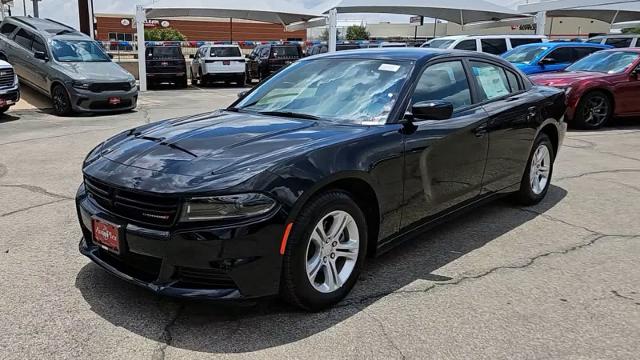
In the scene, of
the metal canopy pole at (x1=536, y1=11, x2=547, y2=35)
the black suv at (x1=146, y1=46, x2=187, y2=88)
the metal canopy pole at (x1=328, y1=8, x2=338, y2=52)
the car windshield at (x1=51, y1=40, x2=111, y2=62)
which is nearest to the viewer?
the car windshield at (x1=51, y1=40, x2=111, y2=62)

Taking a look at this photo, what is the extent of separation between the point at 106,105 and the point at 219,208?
37.3 feet

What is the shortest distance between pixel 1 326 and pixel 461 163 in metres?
3.27

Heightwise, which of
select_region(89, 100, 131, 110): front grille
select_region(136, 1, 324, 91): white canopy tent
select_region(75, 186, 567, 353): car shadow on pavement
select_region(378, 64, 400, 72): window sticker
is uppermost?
select_region(136, 1, 324, 91): white canopy tent

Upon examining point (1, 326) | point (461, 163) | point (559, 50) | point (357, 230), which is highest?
point (559, 50)

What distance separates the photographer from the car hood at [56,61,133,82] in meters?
12.8

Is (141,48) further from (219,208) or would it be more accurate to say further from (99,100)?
(219,208)

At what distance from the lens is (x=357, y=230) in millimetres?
3469

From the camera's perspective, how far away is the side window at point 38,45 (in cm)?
1359

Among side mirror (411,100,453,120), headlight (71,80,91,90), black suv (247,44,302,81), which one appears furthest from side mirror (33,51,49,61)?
side mirror (411,100,453,120)

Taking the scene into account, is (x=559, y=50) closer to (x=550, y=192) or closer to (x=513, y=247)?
(x=550, y=192)

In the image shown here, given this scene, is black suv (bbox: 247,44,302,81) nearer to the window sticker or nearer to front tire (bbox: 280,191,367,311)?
the window sticker

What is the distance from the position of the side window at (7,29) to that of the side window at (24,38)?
0.55 meters

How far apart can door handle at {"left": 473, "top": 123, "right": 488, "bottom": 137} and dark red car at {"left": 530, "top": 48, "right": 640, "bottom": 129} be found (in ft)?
22.7

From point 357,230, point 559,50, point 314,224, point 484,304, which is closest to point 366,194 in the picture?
point 357,230
